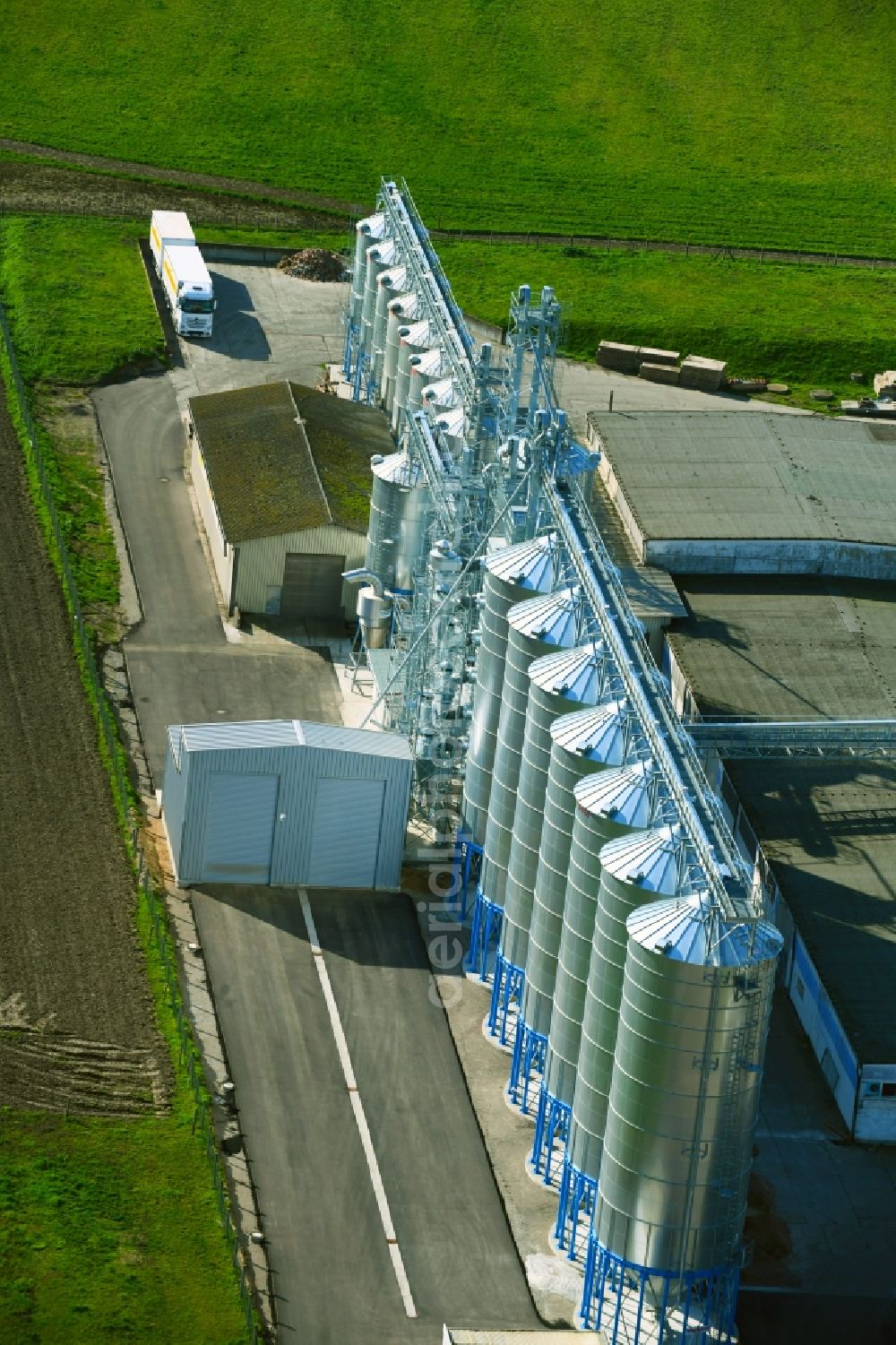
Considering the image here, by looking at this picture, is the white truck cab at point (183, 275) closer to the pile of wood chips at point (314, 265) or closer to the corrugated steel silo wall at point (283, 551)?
the pile of wood chips at point (314, 265)

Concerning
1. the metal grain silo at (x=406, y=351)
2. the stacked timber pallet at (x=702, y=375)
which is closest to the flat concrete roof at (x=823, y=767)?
the metal grain silo at (x=406, y=351)

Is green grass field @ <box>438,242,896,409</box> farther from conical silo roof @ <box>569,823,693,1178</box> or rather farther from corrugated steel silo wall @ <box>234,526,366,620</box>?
conical silo roof @ <box>569,823,693,1178</box>

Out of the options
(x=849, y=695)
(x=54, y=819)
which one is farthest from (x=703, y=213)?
(x=54, y=819)

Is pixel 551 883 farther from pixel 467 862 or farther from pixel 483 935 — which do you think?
pixel 467 862

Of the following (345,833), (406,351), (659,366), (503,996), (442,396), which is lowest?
(503,996)

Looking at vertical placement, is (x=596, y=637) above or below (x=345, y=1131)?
above

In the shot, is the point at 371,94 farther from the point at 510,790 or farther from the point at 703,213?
the point at 510,790

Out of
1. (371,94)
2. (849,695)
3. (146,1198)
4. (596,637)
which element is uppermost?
(371,94)

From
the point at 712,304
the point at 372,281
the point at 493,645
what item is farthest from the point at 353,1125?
the point at 712,304
